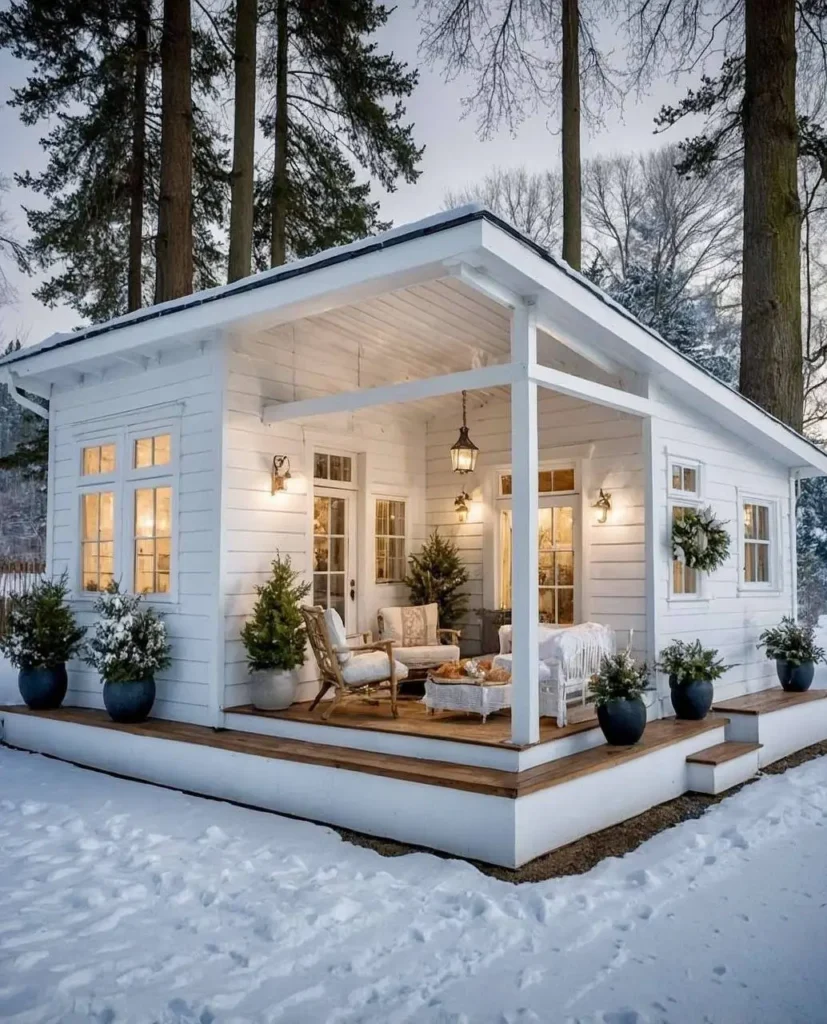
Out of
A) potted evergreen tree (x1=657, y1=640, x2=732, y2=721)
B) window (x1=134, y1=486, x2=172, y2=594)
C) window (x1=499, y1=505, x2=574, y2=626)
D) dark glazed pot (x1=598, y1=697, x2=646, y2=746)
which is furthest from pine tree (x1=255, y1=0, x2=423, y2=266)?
dark glazed pot (x1=598, y1=697, x2=646, y2=746)

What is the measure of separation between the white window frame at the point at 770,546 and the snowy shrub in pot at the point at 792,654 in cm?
45

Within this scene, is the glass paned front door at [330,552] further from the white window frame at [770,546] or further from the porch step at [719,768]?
the white window frame at [770,546]

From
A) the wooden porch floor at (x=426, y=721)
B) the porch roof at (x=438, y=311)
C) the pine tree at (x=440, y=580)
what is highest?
the porch roof at (x=438, y=311)

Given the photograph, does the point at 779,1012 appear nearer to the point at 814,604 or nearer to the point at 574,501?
the point at 574,501

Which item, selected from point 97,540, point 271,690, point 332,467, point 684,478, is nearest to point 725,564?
point 684,478


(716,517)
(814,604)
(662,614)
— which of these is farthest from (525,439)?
(814,604)

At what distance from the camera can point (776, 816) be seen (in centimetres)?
535

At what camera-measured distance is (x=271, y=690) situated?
6.20m

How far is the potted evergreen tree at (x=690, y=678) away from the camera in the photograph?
6.65m

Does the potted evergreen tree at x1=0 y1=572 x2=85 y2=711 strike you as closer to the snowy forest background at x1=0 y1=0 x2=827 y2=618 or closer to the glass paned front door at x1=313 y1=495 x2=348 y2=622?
the glass paned front door at x1=313 y1=495 x2=348 y2=622

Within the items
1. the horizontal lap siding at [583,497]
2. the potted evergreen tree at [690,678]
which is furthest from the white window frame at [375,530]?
the potted evergreen tree at [690,678]

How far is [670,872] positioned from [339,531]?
424cm

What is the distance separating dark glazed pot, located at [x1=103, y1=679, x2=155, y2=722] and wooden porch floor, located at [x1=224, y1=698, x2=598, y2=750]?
29.6 inches

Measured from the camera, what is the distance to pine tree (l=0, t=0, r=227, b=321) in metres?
10.3
